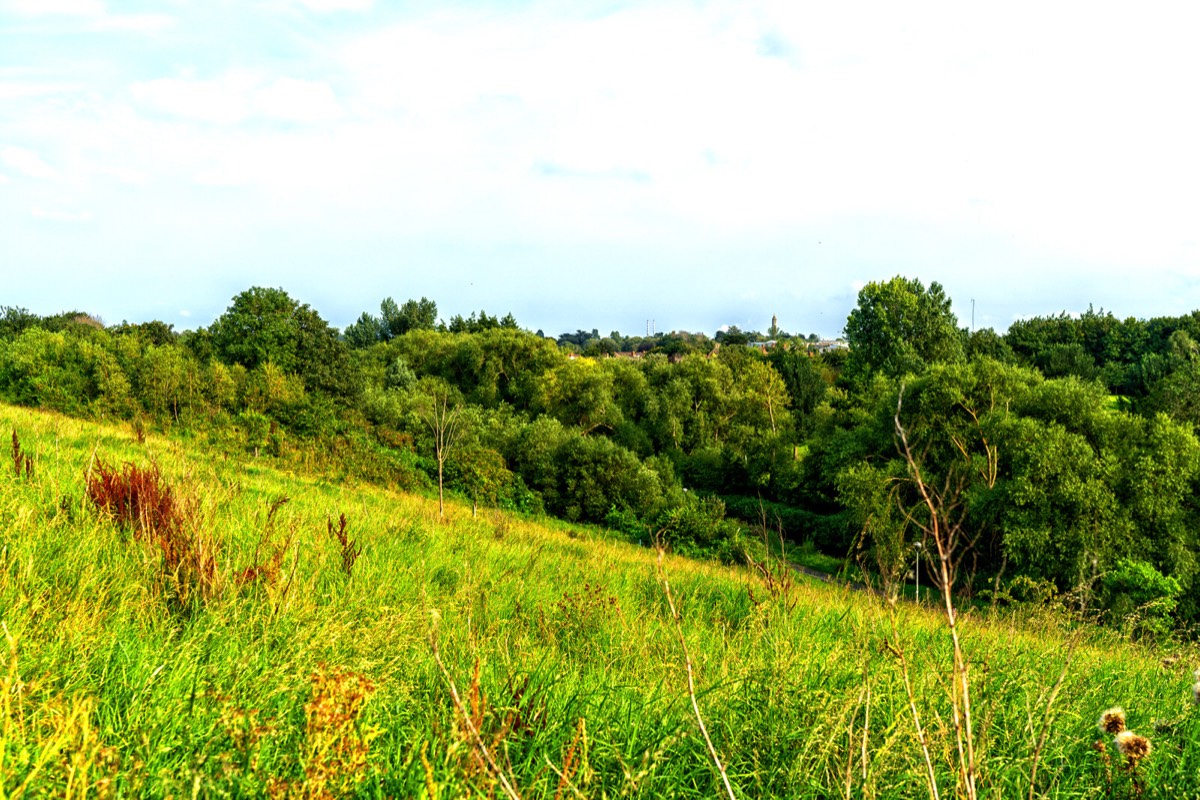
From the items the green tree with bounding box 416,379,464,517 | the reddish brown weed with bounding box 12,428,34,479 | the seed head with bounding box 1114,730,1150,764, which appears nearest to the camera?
the seed head with bounding box 1114,730,1150,764

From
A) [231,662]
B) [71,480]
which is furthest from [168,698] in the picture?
Answer: [71,480]

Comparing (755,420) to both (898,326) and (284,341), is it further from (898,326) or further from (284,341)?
(284,341)

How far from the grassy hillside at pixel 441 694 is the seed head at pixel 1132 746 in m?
0.22

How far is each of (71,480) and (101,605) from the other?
149 inches

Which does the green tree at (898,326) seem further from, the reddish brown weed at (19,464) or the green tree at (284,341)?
the reddish brown weed at (19,464)

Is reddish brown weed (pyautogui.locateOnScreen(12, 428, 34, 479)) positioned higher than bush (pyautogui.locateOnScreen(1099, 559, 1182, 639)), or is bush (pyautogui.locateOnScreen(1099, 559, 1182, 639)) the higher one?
reddish brown weed (pyautogui.locateOnScreen(12, 428, 34, 479))

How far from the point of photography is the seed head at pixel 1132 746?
2340 millimetres

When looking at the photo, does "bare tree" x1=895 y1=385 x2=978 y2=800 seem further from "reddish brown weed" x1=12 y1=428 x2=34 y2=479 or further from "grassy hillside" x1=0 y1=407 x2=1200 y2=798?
"reddish brown weed" x1=12 y1=428 x2=34 y2=479

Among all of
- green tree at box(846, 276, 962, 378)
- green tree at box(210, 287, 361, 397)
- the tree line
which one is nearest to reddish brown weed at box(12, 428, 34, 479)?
the tree line

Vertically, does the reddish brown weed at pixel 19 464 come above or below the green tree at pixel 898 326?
below

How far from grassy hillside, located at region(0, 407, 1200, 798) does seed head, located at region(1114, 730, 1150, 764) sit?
222mm

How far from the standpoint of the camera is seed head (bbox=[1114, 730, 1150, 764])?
2.34 metres

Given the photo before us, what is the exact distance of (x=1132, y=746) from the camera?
2348 millimetres

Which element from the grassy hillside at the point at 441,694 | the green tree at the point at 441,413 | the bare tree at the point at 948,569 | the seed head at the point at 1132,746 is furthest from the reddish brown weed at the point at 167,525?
the green tree at the point at 441,413
